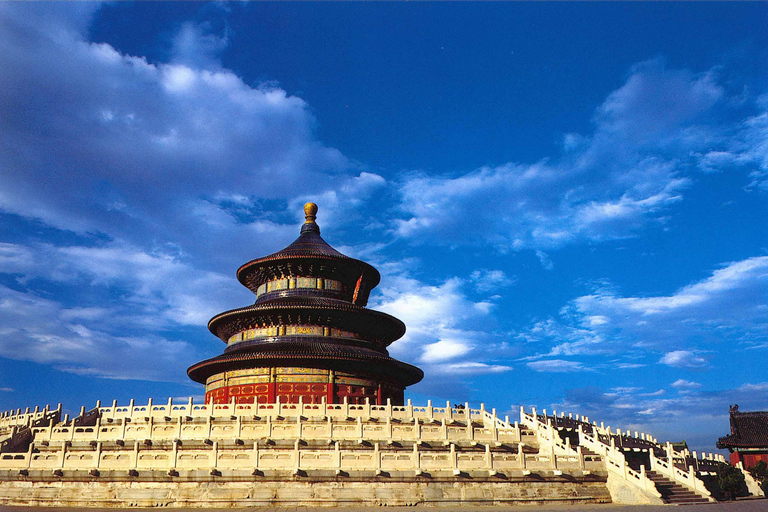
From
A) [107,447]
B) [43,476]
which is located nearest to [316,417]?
[107,447]

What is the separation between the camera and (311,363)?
124ft

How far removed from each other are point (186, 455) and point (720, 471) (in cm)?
2663

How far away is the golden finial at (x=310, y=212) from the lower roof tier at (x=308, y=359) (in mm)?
15648

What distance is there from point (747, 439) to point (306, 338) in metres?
37.4

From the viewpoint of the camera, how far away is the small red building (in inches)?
1929

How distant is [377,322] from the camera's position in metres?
43.0

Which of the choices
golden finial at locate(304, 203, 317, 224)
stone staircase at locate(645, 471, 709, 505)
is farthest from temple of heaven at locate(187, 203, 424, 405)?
stone staircase at locate(645, 471, 709, 505)

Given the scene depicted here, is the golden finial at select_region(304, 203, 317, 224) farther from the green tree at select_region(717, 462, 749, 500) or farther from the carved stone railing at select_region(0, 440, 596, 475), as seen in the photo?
the green tree at select_region(717, 462, 749, 500)

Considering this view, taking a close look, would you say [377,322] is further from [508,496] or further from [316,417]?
[508,496]

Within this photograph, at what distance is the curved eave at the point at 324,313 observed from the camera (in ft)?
131

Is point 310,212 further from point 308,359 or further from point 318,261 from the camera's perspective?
point 308,359

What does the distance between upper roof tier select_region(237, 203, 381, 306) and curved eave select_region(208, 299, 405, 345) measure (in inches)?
149

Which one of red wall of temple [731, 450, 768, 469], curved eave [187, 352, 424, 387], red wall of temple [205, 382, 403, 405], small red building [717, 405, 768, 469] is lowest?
red wall of temple [731, 450, 768, 469]

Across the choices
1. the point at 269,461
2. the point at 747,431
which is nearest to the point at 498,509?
the point at 269,461
